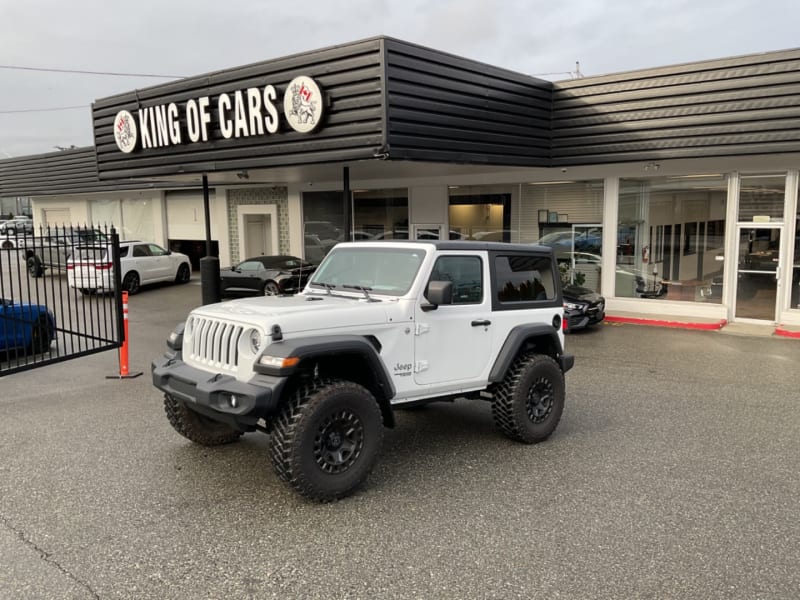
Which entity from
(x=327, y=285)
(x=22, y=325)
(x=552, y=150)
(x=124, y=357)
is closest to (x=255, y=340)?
(x=327, y=285)

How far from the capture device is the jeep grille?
188 inches

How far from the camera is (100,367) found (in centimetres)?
997

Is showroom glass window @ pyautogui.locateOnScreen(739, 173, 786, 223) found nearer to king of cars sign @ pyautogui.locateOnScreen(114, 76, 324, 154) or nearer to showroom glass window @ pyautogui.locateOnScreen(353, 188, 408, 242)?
showroom glass window @ pyautogui.locateOnScreen(353, 188, 408, 242)

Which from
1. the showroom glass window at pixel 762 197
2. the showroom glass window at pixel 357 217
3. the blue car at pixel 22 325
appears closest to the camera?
the blue car at pixel 22 325

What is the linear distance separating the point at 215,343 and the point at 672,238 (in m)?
12.0

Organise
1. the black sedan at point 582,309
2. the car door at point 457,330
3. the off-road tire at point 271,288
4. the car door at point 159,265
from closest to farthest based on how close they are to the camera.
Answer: the car door at point 457,330 → the black sedan at point 582,309 → the off-road tire at point 271,288 → the car door at point 159,265

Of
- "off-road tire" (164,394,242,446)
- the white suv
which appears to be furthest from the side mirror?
the white suv

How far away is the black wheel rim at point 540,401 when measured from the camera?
20.0ft

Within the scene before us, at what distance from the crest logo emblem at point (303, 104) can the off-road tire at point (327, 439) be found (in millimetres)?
7205

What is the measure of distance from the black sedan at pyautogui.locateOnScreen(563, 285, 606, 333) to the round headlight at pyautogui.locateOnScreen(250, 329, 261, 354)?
28.1 feet

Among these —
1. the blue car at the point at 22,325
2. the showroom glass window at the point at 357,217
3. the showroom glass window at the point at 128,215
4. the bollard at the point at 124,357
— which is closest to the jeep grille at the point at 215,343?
the bollard at the point at 124,357

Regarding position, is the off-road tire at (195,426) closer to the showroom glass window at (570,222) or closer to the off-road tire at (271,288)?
the showroom glass window at (570,222)

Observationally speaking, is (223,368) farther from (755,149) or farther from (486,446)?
(755,149)

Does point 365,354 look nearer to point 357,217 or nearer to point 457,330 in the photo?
point 457,330
